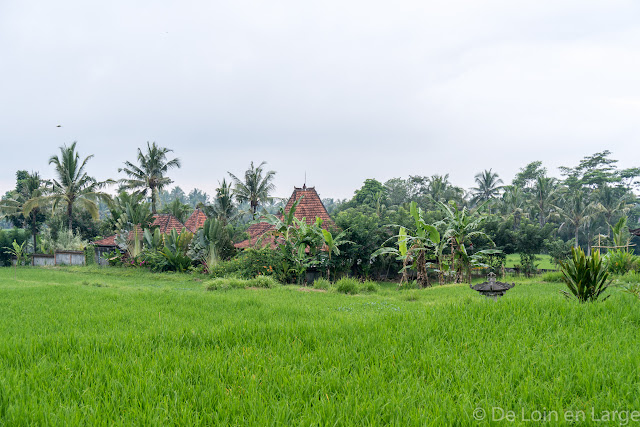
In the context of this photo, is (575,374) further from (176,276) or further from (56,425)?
(176,276)

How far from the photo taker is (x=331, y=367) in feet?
10.2

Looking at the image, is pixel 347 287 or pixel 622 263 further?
pixel 622 263

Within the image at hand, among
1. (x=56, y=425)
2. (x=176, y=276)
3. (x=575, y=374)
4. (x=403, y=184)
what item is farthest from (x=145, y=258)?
(x=403, y=184)

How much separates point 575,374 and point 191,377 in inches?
116

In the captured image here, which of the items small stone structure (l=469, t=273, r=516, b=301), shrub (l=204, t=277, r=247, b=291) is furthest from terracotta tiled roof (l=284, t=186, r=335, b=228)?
small stone structure (l=469, t=273, r=516, b=301)

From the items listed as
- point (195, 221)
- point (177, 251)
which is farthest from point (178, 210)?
point (177, 251)

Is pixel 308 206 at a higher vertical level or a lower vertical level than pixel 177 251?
higher

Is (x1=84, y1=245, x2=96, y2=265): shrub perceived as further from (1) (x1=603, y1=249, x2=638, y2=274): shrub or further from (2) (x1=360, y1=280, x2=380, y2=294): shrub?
(1) (x1=603, y1=249, x2=638, y2=274): shrub

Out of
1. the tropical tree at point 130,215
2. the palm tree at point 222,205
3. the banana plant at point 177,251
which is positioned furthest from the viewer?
the palm tree at point 222,205

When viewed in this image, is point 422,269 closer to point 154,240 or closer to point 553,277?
point 553,277

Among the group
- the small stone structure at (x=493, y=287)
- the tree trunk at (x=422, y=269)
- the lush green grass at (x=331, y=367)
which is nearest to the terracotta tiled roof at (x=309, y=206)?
the tree trunk at (x=422, y=269)

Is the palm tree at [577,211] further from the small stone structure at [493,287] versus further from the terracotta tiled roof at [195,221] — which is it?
the small stone structure at [493,287]

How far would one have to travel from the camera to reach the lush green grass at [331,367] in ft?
7.86

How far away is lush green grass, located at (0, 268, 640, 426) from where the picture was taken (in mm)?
2396
